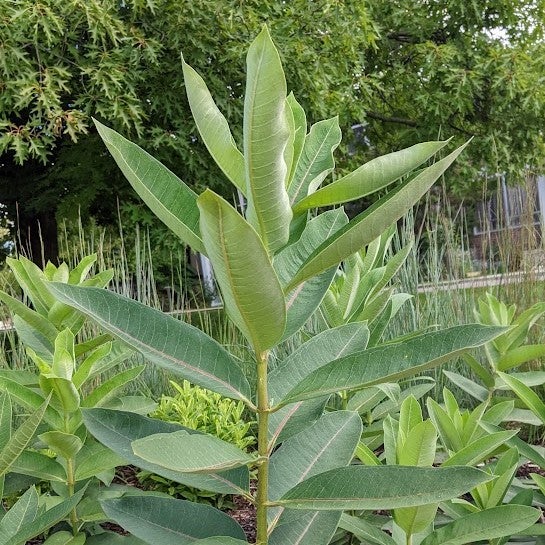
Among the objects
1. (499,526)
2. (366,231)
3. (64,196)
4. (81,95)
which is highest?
(81,95)

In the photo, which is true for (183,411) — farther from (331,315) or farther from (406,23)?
(406,23)

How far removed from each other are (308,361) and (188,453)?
0.36 metres

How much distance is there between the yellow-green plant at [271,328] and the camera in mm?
740

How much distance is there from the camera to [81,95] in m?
6.47

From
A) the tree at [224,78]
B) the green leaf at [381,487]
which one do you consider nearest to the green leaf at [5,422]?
the green leaf at [381,487]

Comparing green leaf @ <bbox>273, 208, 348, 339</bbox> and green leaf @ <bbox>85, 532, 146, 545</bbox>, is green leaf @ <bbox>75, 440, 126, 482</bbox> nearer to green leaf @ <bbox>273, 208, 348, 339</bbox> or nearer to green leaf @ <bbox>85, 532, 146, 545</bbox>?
green leaf @ <bbox>85, 532, 146, 545</bbox>

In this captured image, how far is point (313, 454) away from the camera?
3.59ft

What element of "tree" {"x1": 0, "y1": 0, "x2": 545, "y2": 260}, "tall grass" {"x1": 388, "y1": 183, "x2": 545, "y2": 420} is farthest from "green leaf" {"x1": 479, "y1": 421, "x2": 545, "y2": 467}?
"tree" {"x1": 0, "y1": 0, "x2": 545, "y2": 260}

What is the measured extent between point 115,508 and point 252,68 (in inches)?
26.5

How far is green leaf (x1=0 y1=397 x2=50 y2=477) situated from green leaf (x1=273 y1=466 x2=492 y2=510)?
394 millimetres

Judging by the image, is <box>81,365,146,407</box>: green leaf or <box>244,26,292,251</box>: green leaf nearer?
<box>244,26,292,251</box>: green leaf

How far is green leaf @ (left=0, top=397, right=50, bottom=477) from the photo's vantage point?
1003 millimetres

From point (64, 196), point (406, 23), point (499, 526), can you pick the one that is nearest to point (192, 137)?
point (64, 196)

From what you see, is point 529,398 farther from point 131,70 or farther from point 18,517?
point 131,70
